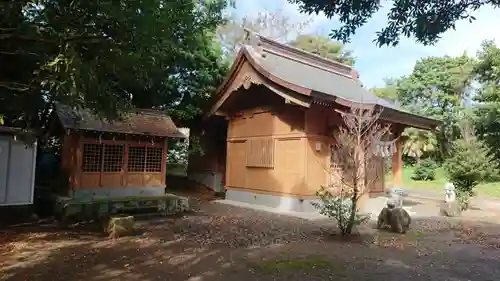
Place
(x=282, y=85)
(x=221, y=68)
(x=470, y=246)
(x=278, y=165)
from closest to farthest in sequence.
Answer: (x=470, y=246) → (x=282, y=85) → (x=278, y=165) → (x=221, y=68)

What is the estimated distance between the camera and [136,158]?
1210 centimetres

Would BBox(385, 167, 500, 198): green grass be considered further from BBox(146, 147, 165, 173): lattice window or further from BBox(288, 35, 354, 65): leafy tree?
BBox(146, 147, 165, 173): lattice window

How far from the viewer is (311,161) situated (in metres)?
12.2

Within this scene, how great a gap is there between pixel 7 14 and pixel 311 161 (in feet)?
31.2

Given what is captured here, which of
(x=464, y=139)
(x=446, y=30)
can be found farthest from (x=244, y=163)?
(x=446, y=30)

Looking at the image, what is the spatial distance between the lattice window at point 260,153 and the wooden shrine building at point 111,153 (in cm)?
291

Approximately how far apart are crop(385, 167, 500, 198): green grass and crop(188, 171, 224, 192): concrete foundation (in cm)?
991

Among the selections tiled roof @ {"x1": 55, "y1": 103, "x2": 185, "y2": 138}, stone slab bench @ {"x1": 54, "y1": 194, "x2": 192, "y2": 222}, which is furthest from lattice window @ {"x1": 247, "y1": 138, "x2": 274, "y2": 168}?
stone slab bench @ {"x1": 54, "y1": 194, "x2": 192, "y2": 222}

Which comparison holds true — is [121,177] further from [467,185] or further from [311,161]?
[467,185]

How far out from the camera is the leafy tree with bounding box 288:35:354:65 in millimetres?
33031

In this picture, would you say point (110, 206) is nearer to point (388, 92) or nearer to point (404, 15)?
point (404, 15)

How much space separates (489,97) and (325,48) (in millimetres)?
13341

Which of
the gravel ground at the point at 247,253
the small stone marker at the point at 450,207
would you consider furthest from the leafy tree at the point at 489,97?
the gravel ground at the point at 247,253

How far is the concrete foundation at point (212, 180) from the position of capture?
18283mm
